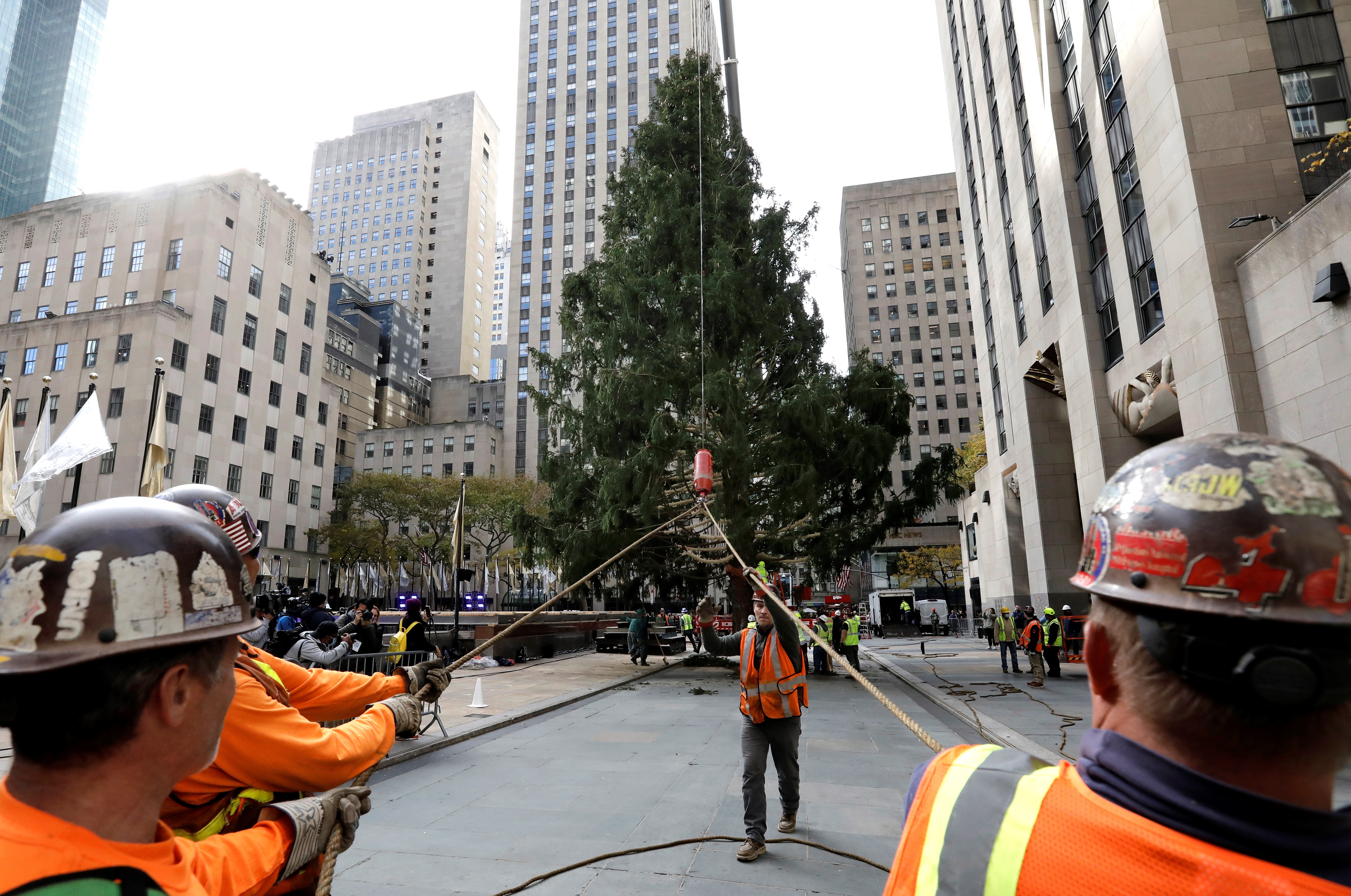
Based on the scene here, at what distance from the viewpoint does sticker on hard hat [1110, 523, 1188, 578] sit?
1104 mm

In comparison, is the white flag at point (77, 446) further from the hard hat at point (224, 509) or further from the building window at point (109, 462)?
the building window at point (109, 462)

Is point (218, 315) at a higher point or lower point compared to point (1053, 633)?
higher

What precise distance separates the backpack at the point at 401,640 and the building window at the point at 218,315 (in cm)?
4582

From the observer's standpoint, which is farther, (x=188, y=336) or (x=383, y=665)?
(x=188, y=336)

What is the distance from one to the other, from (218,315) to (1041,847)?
59.2 m

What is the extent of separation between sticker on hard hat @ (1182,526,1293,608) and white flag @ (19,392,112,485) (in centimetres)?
2420

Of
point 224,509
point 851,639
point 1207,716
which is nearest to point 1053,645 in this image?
point 851,639

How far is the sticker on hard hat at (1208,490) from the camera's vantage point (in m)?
1.07

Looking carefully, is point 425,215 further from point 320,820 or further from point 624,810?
point 320,820

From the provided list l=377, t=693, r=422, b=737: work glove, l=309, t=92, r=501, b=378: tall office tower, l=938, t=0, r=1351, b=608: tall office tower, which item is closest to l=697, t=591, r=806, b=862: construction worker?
l=377, t=693, r=422, b=737: work glove

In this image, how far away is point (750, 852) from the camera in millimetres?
5859

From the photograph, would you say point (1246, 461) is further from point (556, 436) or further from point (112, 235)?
point (112, 235)

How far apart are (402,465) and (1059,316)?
83162 mm

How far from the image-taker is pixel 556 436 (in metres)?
24.0
